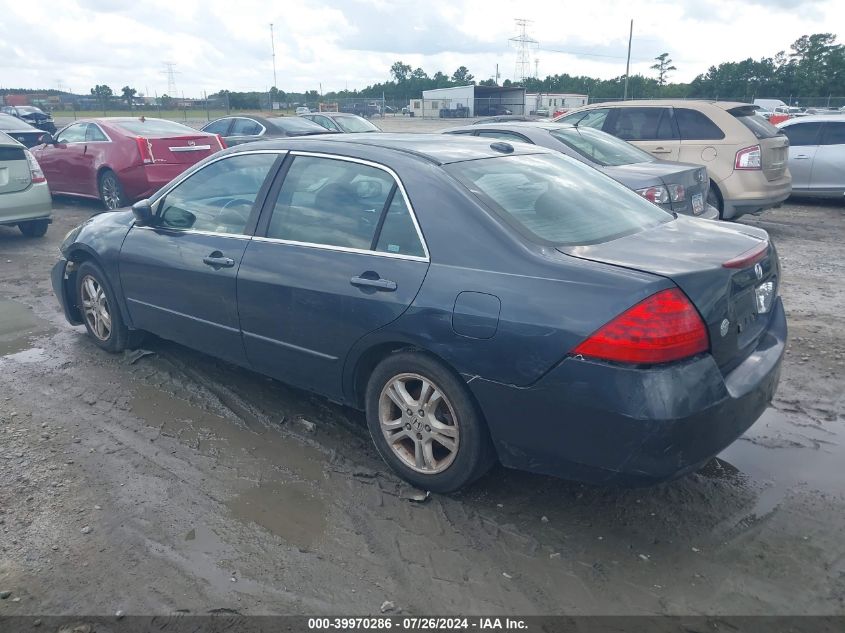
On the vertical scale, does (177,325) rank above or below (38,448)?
above

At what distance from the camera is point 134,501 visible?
11.2 feet

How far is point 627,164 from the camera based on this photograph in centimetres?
765

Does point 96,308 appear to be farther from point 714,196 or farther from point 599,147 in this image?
point 714,196

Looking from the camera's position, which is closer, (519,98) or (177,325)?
(177,325)

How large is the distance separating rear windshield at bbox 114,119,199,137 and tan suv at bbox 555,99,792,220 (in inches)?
274

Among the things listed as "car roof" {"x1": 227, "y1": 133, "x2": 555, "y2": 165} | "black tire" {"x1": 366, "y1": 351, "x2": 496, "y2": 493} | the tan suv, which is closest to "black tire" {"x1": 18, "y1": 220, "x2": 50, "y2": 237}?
"car roof" {"x1": 227, "y1": 133, "x2": 555, "y2": 165}

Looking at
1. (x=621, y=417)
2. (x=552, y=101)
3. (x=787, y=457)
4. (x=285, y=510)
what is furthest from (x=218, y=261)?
(x=552, y=101)

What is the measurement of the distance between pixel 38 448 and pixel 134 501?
0.92 meters

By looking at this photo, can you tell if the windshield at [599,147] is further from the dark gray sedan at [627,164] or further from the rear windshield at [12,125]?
the rear windshield at [12,125]

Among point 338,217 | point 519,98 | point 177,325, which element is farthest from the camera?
point 519,98

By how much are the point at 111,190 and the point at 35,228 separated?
5.33 feet

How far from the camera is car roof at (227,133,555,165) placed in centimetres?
373

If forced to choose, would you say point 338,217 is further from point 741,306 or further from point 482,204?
point 741,306

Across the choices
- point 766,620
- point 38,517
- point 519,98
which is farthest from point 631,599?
point 519,98
